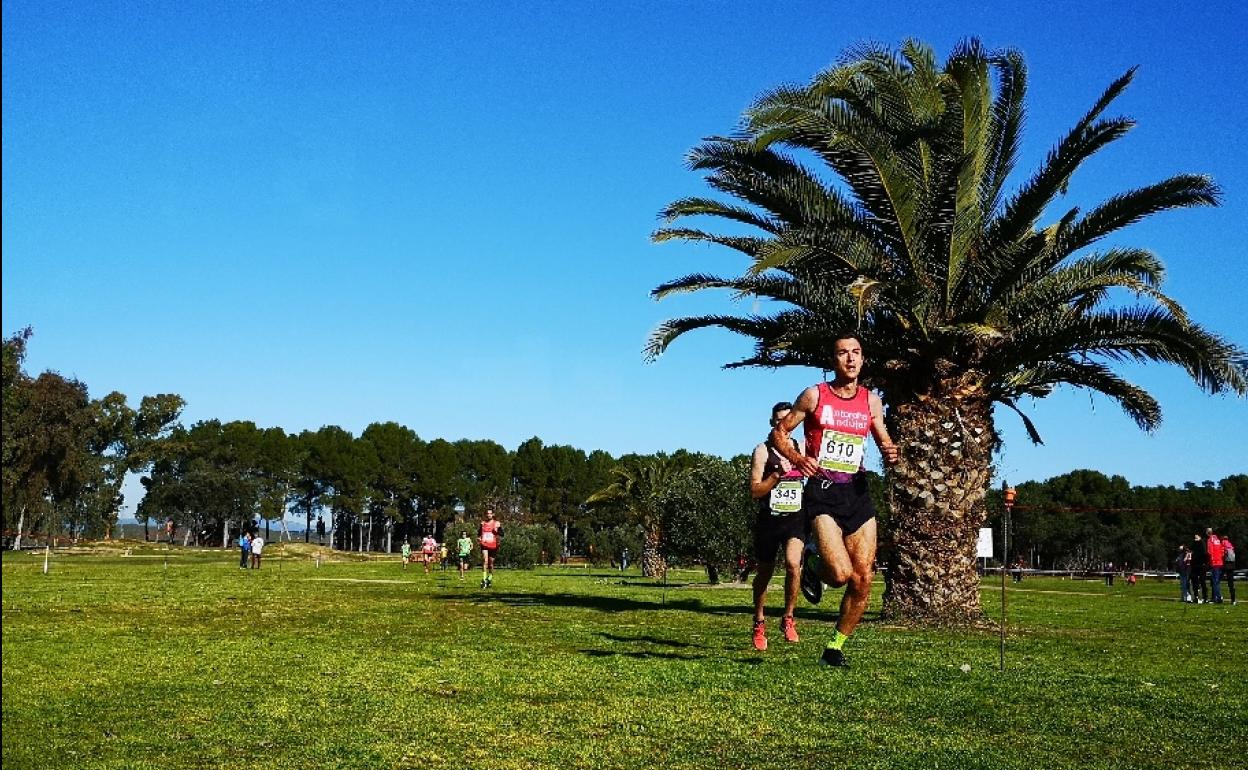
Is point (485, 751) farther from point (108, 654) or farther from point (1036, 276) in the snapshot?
point (1036, 276)

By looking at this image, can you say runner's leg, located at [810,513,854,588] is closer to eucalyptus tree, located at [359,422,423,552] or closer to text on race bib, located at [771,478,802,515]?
text on race bib, located at [771,478,802,515]

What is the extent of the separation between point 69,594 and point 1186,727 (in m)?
18.4

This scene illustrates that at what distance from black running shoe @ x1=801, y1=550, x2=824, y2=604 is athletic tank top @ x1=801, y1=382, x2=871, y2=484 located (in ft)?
2.42

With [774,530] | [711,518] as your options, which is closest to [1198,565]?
[711,518]

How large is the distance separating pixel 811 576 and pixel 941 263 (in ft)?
25.7

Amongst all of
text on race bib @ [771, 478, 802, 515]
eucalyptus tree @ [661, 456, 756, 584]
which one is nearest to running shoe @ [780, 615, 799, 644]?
text on race bib @ [771, 478, 802, 515]

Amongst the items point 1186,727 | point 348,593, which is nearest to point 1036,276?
point 1186,727

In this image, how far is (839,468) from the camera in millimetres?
8711

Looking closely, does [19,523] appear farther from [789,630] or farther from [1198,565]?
[789,630]

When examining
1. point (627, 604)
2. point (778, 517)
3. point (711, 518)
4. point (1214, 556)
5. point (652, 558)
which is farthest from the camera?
Answer: point (652, 558)

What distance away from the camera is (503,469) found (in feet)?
377

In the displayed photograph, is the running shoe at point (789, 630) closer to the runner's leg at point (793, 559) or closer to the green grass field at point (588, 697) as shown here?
the green grass field at point (588, 697)

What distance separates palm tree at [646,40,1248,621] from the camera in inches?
607

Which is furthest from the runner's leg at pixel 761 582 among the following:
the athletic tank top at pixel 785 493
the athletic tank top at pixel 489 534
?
the athletic tank top at pixel 489 534
